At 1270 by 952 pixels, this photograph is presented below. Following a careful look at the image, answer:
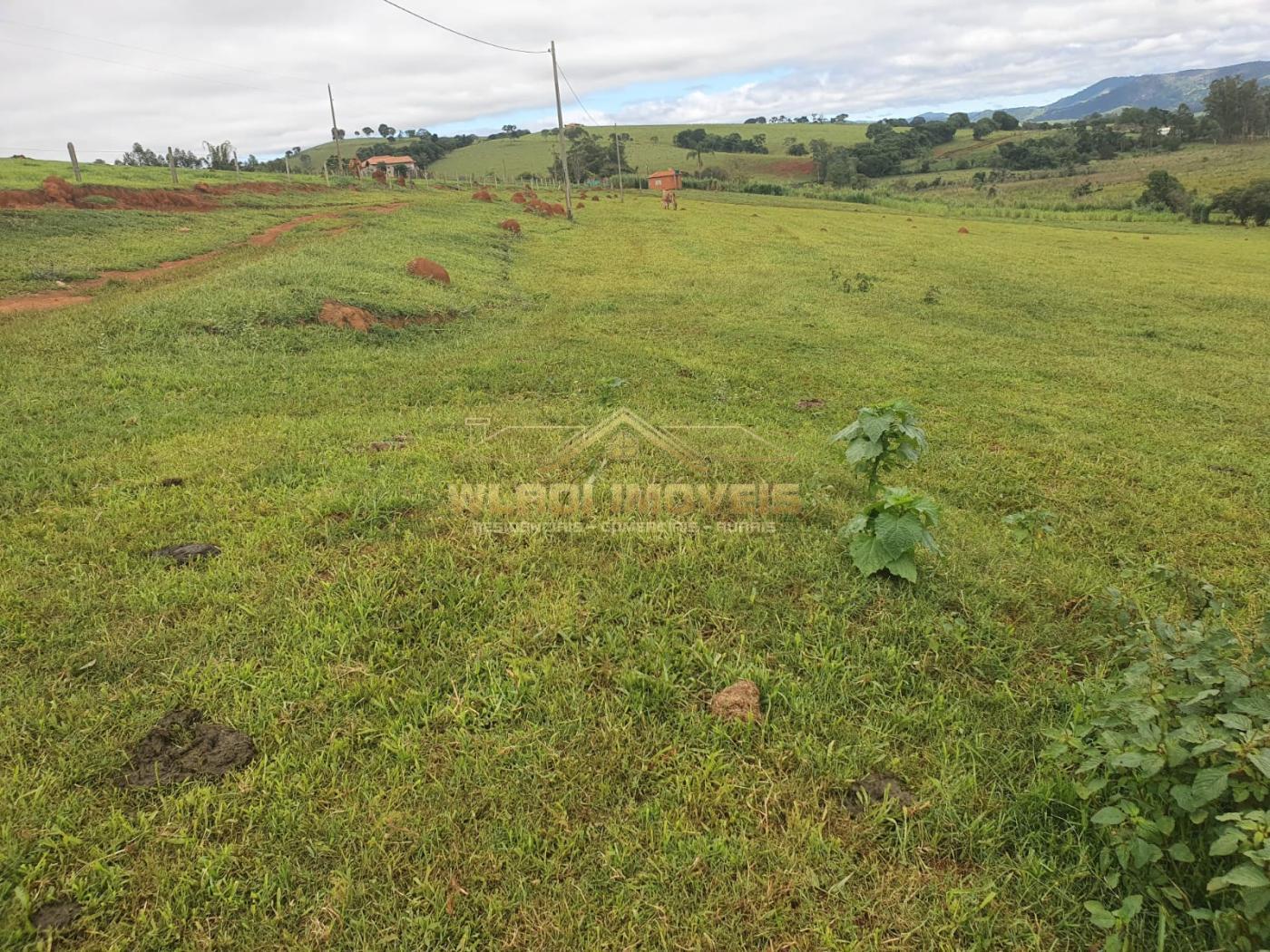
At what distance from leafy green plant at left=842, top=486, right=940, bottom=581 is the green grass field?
0.12 meters

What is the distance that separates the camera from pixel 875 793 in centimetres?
234

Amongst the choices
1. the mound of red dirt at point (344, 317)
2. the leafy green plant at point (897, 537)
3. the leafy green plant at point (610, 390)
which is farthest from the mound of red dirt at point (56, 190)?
the leafy green plant at point (897, 537)

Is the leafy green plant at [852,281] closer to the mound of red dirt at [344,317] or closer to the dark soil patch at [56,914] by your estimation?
the mound of red dirt at [344,317]

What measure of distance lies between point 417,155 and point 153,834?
321 ft

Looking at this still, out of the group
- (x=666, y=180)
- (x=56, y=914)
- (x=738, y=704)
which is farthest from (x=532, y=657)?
(x=666, y=180)

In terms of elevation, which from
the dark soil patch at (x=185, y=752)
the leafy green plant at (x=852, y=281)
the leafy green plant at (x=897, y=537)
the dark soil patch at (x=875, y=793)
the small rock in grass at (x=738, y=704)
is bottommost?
the dark soil patch at (x=875, y=793)

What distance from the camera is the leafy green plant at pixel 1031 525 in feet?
14.2

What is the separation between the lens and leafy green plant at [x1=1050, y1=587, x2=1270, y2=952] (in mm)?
1662

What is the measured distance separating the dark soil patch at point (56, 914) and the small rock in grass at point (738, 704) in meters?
2.07

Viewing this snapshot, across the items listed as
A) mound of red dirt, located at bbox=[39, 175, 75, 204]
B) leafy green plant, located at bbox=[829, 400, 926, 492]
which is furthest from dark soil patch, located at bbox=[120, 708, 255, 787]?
mound of red dirt, located at bbox=[39, 175, 75, 204]

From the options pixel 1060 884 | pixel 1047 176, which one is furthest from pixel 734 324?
pixel 1047 176

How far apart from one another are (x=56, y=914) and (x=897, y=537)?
10.9 feet

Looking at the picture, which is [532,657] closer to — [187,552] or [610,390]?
[187,552]

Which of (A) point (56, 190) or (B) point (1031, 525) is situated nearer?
(B) point (1031, 525)
